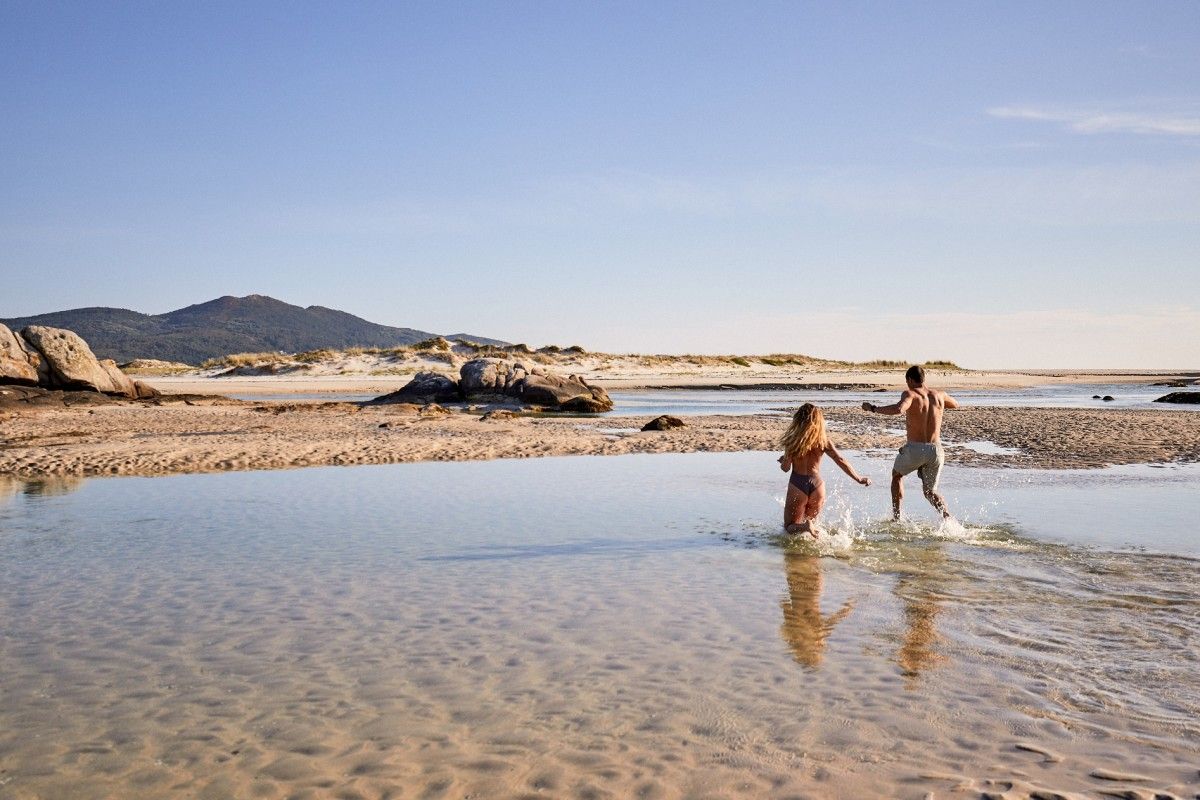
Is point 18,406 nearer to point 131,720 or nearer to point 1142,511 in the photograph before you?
point 131,720

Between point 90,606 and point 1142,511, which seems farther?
point 1142,511

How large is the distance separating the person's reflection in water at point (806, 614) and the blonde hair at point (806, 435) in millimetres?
1419

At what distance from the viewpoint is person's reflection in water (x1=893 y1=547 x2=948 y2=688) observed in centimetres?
572

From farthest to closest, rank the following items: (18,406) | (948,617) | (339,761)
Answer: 1. (18,406)
2. (948,617)
3. (339,761)

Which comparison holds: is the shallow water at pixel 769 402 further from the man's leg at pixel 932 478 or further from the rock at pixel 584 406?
the man's leg at pixel 932 478

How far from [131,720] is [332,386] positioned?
1986 inches

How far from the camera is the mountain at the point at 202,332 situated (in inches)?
5566

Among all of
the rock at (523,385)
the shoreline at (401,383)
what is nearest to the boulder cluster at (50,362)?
the shoreline at (401,383)

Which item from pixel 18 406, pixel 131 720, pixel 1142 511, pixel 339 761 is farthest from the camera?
pixel 18 406

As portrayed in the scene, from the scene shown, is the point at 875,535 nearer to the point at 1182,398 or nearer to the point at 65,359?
the point at 65,359

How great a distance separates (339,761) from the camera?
4.36 metres

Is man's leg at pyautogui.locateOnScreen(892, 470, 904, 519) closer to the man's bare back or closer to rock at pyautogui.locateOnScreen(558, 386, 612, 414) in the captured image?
Result: the man's bare back

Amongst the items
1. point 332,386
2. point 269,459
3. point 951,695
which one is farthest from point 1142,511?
point 332,386

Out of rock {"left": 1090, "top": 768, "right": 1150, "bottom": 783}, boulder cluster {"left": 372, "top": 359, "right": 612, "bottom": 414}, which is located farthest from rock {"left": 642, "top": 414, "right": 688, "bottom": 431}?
rock {"left": 1090, "top": 768, "right": 1150, "bottom": 783}
